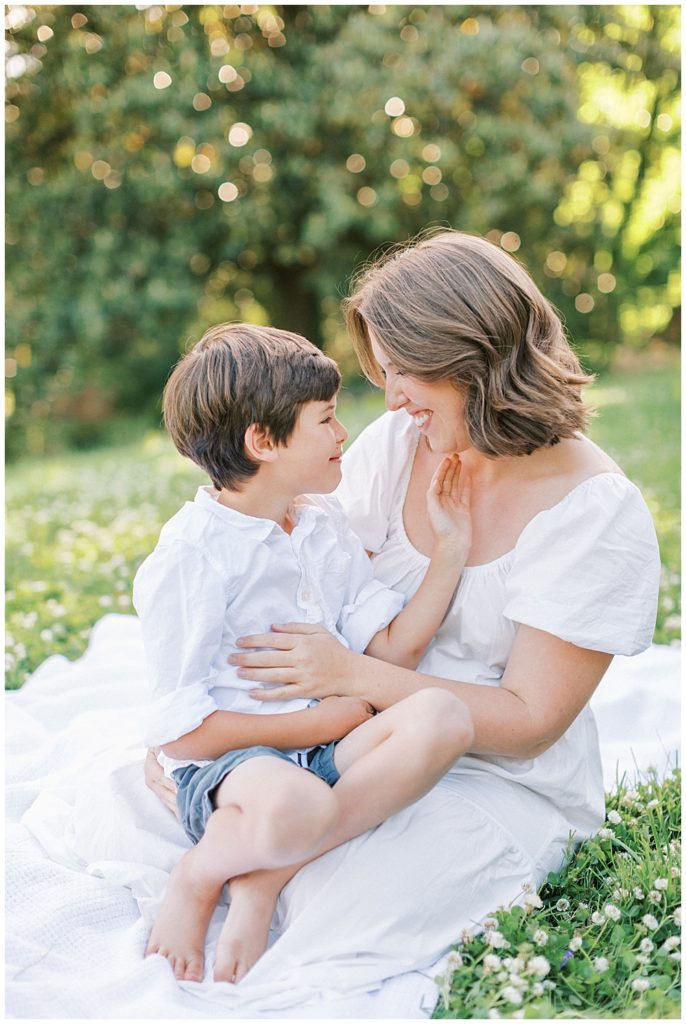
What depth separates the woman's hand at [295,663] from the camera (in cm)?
245

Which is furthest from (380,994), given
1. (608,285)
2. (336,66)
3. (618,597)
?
(608,285)

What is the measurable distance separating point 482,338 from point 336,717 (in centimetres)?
100

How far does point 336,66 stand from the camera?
501 inches

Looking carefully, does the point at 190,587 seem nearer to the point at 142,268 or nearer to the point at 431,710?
the point at 431,710

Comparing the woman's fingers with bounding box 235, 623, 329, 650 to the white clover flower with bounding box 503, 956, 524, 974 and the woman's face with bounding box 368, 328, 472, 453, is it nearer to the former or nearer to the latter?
the woman's face with bounding box 368, 328, 472, 453

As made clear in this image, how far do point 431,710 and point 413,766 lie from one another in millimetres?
127

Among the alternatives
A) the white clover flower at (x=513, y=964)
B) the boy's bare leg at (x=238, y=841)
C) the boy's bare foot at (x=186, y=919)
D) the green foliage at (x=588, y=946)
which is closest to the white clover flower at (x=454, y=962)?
the green foliage at (x=588, y=946)

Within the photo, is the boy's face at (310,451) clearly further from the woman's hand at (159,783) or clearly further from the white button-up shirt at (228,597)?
the woman's hand at (159,783)

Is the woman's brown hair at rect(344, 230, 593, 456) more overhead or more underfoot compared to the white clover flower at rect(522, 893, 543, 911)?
more overhead

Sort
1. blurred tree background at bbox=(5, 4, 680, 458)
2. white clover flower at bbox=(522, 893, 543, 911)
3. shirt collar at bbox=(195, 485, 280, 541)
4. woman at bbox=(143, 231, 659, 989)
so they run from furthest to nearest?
blurred tree background at bbox=(5, 4, 680, 458) < shirt collar at bbox=(195, 485, 280, 541) < white clover flower at bbox=(522, 893, 543, 911) < woman at bbox=(143, 231, 659, 989)

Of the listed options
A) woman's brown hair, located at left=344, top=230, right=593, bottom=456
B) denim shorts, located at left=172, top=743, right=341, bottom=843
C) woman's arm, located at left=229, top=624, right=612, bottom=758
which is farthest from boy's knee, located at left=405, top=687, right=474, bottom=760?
woman's brown hair, located at left=344, top=230, right=593, bottom=456

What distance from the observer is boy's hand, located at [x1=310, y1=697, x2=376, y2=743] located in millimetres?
2449

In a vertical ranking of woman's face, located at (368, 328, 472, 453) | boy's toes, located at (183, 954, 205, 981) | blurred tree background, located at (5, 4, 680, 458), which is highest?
blurred tree background, located at (5, 4, 680, 458)

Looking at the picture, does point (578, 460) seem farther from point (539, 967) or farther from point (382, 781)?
point (539, 967)
